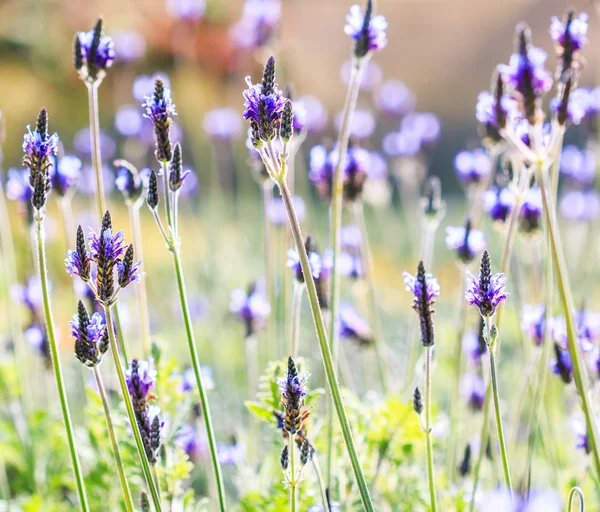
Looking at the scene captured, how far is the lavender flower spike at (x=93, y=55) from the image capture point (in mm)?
1098

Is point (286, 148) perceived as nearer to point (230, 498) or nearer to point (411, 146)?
point (230, 498)

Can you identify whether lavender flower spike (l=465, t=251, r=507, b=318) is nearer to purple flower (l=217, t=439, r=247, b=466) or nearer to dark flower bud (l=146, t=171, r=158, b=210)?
dark flower bud (l=146, t=171, r=158, b=210)

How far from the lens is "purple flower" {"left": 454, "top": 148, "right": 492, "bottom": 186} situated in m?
1.83

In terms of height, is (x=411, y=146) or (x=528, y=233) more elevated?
(x=411, y=146)

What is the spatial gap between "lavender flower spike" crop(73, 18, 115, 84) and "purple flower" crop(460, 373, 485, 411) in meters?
1.22

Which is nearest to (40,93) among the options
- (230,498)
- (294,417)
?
(230,498)

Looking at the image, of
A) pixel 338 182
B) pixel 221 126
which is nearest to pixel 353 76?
pixel 338 182

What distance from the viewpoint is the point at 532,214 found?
4.95 ft

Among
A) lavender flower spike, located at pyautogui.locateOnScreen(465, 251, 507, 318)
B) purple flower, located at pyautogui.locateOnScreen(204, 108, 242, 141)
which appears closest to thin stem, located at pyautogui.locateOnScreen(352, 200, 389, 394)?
lavender flower spike, located at pyautogui.locateOnScreen(465, 251, 507, 318)

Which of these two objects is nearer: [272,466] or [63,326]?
[272,466]

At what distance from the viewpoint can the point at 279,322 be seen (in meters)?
1.99

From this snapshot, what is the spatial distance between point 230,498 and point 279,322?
537 mm

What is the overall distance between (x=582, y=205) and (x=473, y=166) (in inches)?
48.3

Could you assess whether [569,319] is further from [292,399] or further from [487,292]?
[292,399]
